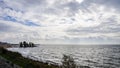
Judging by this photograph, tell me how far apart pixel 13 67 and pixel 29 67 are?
4.35m

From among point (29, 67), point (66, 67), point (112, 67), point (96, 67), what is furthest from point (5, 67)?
point (112, 67)

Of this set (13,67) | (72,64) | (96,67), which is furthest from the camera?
(96,67)

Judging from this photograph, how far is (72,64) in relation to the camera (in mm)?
24094

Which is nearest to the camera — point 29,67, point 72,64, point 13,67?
point 72,64

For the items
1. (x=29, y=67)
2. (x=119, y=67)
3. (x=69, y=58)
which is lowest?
(x=119, y=67)

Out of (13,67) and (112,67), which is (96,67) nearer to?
(112,67)

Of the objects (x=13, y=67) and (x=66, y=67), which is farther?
(x=13, y=67)

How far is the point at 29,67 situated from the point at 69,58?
31.6 ft

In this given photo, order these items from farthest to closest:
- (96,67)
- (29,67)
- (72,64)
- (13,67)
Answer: (96,67), (29,67), (13,67), (72,64)

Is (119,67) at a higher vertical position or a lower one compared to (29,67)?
lower

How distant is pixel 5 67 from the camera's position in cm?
2642

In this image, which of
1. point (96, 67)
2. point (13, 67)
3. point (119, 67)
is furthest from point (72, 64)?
point (119, 67)

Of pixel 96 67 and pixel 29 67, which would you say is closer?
pixel 29 67

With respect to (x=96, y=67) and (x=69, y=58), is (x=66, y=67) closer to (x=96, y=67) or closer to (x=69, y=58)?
(x=69, y=58)
